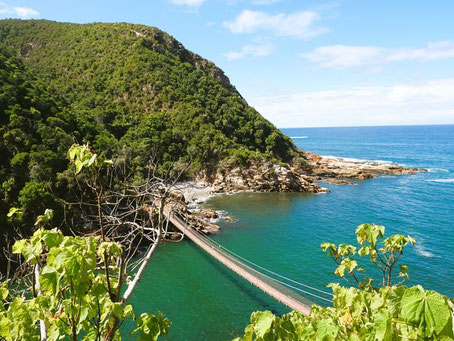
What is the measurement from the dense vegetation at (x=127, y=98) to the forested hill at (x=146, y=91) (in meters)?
0.18

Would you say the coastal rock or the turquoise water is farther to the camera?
the coastal rock

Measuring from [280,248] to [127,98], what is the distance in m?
38.9

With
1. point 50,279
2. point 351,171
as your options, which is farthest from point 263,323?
point 351,171

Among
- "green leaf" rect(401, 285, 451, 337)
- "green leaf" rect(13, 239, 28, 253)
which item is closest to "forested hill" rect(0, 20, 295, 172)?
"green leaf" rect(13, 239, 28, 253)

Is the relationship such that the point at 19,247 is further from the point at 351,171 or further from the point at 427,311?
the point at 351,171

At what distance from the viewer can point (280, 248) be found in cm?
2116

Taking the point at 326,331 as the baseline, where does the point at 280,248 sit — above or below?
below

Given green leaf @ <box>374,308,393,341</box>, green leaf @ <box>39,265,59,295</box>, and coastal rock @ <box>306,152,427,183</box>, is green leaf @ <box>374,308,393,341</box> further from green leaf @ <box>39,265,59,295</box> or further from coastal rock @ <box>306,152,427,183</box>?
coastal rock @ <box>306,152,427,183</box>

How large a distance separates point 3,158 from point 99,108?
25.5 meters

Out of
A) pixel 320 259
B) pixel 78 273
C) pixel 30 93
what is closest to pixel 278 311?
pixel 320 259

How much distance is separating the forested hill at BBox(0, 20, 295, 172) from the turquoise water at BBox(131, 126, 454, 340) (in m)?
11.6

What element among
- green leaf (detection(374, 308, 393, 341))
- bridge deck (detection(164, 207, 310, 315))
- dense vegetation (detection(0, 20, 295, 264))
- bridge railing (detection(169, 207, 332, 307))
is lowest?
bridge railing (detection(169, 207, 332, 307))

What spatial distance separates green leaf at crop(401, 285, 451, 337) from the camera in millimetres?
1456

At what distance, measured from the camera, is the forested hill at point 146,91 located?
40.2 meters
